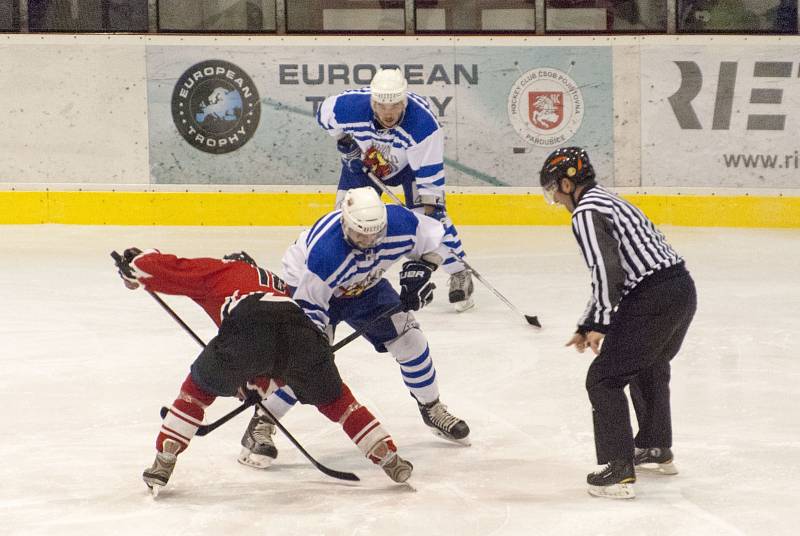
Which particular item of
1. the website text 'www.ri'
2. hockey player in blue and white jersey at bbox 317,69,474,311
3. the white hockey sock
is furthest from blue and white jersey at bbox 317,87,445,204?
the website text 'www.ri'

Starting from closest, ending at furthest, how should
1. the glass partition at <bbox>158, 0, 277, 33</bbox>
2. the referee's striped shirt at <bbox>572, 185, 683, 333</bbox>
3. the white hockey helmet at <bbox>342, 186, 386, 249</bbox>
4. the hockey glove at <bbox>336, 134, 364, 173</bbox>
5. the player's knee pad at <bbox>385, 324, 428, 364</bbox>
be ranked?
1. the referee's striped shirt at <bbox>572, 185, 683, 333</bbox>
2. the white hockey helmet at <bbox>342, 186, 386, 249</bbox>
3. the player's knee pad at <bbox>385, 324, 428, 364</bbox>
4. the hockey glove at <bbox>336, 134, 364, 173</bbox>
5. the glass partition at <bbox>158, 0, 277, 33</bbox>

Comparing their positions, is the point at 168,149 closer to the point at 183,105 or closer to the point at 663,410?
the point at 183,105

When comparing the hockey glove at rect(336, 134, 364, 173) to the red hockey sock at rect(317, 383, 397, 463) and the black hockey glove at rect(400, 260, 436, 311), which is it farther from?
the red hockey sock at rect(317, 383, 397, 463)

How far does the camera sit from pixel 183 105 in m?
8.16

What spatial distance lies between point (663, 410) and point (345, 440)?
38.1 inches

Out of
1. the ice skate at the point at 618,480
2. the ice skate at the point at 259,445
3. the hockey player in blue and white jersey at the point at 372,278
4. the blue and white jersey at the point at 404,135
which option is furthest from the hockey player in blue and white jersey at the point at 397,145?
the ice skate at the point at 618,480

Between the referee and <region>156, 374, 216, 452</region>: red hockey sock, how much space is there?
948mm

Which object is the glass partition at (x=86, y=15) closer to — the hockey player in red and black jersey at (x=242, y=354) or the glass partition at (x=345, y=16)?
the glass partition at (x=345, y=16)

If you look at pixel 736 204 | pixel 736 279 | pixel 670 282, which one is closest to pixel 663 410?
pixel 670 282

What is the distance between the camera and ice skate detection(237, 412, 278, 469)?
11.9ft

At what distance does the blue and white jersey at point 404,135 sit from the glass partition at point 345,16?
2.48m

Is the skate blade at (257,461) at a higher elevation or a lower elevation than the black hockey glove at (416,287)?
lower

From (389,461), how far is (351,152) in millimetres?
2724

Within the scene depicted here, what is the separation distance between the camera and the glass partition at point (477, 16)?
8.33 meters
